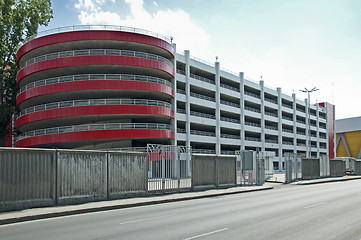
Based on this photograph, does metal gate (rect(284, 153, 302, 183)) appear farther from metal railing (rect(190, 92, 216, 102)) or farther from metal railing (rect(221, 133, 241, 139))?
metal railing (rect(221, 133, 241, 139))

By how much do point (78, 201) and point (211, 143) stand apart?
43770 millimetres

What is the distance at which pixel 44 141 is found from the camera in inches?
1654

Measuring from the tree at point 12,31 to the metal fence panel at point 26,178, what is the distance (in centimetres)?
3719

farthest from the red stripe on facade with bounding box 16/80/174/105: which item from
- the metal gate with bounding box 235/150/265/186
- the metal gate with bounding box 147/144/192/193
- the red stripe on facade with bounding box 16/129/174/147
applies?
the metal gate with bounding box 147/144/192/193

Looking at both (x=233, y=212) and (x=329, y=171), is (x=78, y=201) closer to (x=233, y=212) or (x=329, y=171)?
(x=233, y=212)

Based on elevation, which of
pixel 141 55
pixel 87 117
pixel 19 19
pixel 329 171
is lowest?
pixel 329 171

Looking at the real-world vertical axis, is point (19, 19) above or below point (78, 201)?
above

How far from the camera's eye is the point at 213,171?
2316 centimetres

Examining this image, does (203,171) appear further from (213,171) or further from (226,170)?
(226,170)

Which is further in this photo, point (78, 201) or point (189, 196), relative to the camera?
point (189, 196)

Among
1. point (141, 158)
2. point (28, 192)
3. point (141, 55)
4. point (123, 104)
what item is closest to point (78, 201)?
point (28, 192)

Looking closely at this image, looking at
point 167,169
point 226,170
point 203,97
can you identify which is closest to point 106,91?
point 203,97

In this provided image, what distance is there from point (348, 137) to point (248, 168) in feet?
304

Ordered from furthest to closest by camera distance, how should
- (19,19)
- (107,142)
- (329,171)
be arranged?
(19,19)
(107,142)
(329,171)
